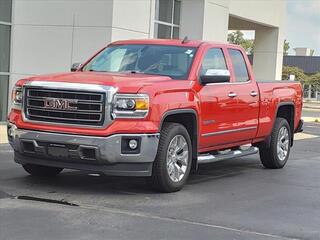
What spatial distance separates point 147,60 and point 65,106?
5.75 feet

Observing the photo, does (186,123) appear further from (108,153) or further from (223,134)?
(108,153)

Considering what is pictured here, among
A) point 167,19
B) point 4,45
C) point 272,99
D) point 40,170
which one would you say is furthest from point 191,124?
point 167,19

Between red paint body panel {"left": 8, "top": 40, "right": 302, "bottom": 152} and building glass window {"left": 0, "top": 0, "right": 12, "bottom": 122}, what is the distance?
8.47 m

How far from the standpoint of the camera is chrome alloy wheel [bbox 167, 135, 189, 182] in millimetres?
7816

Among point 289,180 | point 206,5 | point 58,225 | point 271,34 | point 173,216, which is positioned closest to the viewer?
point 58,225

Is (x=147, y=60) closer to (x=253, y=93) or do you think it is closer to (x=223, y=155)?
(x=223, y=155)

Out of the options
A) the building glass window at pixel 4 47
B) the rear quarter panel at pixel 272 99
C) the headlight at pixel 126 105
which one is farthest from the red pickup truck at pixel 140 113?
the building glass window at pixel 4 47

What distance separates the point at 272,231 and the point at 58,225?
2.16 metres

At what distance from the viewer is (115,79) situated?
7.57m

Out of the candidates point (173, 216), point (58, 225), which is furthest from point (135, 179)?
point (58, 225)

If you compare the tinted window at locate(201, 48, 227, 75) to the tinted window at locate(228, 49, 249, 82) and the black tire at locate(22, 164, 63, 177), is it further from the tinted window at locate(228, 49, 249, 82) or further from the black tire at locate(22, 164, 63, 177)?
the black tire at locate(22, 164, 63, 177)

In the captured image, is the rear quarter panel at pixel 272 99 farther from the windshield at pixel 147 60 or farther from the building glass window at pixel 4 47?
the building glass window at pixel 4 47

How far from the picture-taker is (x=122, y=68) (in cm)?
866

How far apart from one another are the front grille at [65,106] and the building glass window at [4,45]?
9.69m
